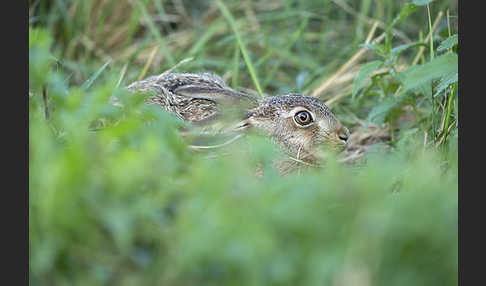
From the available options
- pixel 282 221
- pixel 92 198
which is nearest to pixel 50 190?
pixel 92 198

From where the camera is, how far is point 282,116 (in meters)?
4.19

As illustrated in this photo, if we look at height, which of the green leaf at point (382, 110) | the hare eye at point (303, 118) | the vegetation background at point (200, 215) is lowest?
the vegetation background at point (200, 215)

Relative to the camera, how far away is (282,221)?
6.73 feet

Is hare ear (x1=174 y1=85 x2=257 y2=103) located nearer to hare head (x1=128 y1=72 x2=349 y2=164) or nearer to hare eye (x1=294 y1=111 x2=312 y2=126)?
hare head (x1=128 y1=72 x2=349 y2=164)

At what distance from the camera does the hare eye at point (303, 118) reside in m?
4.16

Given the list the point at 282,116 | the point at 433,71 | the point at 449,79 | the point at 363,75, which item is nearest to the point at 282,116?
the point at 282,116

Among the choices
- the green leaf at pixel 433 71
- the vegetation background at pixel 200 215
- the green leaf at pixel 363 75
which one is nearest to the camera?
the vegetation background at pixel 200 215

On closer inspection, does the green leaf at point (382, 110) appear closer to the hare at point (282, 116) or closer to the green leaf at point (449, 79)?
the hare at point (282, 116)

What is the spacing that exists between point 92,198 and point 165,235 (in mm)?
270

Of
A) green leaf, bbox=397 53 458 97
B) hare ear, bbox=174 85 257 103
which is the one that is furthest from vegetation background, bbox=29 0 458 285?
hare ear, bbox=174 85 257 103

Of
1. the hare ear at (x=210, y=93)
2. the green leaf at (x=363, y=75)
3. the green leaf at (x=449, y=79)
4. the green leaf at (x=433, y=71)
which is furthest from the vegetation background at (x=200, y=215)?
the hare ear at (x=210, y=93)

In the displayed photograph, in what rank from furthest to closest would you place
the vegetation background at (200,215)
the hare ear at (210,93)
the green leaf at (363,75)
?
the hare ear at (210,93) < the green leaf at (363,75) < the vegetation background at (200,215)

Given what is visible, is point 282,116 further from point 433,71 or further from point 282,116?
point 433,71

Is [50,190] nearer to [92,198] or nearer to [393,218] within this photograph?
[92,198]
